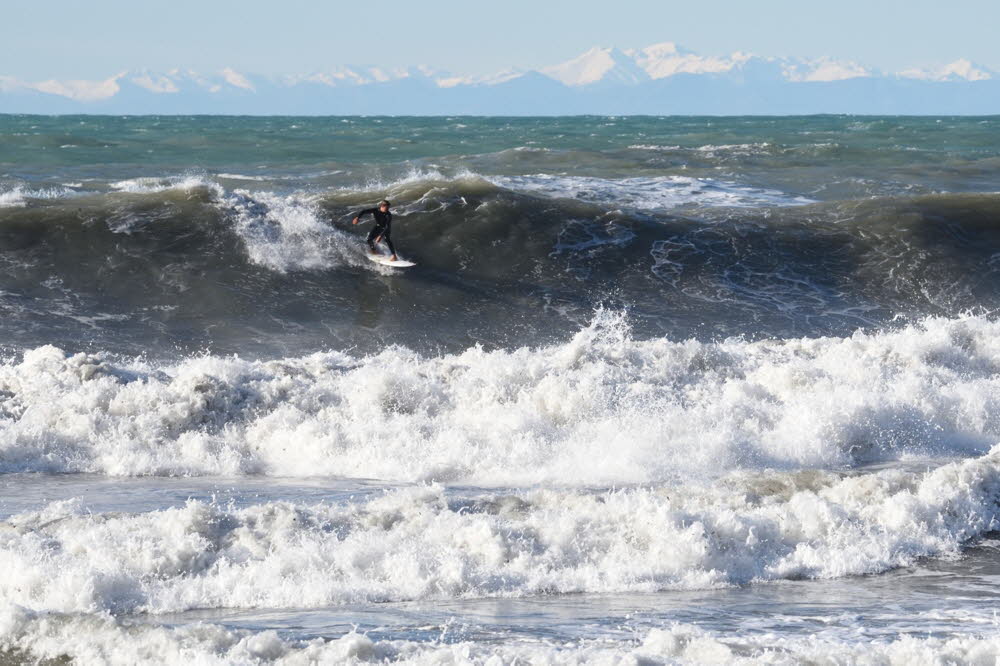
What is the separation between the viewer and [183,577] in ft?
22.5

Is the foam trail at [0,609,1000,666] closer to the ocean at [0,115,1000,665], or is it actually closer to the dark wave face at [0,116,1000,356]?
the ocean at [0,115,1000,665]

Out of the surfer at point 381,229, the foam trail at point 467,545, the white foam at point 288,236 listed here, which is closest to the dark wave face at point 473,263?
the white foam at point 288,236

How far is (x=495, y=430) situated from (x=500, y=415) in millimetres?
328

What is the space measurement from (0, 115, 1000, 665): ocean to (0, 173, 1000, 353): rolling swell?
79mm

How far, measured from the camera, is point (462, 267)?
61.1ft

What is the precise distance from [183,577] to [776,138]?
49.6 meters

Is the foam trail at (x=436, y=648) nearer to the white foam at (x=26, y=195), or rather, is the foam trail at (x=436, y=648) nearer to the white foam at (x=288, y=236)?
the white foam at (x=288, y=236)

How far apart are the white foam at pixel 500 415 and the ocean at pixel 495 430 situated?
0.04 m

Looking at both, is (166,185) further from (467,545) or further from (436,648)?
(436,648)

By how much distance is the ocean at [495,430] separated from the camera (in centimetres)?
639

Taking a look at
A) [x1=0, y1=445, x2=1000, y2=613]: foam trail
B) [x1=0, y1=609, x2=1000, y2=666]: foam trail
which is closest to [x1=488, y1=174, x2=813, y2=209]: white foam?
[x1=0, y1=445, x2=1000, y2=613]: foam trail

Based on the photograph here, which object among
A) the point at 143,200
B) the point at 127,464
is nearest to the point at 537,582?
the point at 127,464

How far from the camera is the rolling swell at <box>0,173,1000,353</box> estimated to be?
15656mm

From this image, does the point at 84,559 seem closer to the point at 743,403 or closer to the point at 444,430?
the point at 444,430
